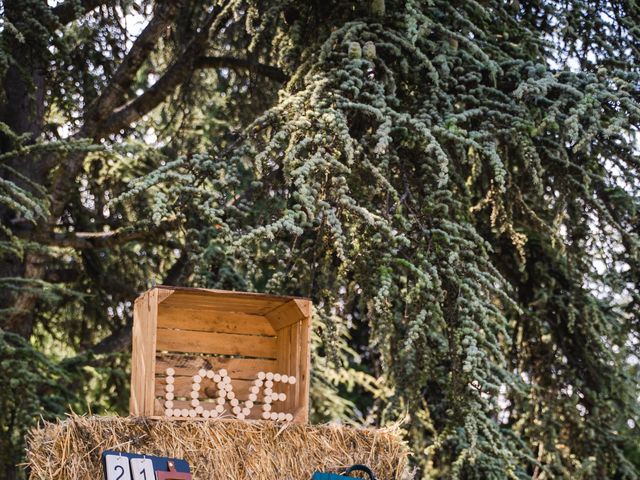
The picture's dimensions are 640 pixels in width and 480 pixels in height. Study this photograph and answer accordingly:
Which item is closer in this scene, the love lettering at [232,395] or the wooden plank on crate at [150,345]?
the wooden plank on crate at [150,345]

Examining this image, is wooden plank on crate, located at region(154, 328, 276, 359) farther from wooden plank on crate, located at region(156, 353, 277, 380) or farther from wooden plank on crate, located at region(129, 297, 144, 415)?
wooden plank on crate, located at region(129, 297, 144, 415)

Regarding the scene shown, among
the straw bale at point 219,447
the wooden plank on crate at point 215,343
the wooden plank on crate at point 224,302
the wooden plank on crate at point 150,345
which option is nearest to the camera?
the straw bale at point 219,447

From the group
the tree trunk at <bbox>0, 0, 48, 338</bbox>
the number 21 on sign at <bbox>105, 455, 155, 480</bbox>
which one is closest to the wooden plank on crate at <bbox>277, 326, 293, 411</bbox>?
the number 21 on sign at <bbox>105, 455, 155, 480</bbox>

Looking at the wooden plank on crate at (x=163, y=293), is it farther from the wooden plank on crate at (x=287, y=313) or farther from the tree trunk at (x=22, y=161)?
the tree trunk at (x=22, y=161)

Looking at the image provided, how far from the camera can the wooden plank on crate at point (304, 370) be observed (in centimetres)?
420

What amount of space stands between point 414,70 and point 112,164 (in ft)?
10.4

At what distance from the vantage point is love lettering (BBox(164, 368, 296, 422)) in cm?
419

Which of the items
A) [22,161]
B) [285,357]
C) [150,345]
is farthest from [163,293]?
[22,161]

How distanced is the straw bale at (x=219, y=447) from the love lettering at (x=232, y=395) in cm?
14

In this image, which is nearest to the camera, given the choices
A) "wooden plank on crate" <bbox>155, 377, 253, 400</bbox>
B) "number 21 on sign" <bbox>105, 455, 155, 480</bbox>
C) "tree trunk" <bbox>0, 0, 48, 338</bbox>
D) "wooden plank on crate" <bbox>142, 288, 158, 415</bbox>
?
"number 21 on sign" <bbox>105, 455, 155, 480</bbox>

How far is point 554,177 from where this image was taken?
5.26m

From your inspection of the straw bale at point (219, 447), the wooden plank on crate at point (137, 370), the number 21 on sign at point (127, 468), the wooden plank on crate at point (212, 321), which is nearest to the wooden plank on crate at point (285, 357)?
the wooden plank on crate at point (212, 321)

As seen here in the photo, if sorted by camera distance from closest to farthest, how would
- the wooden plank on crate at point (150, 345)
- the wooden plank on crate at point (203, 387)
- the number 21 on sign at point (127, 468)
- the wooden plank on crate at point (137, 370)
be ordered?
the number 21 on sign at point (127, 468)
the wooden plank on crate at point (150, 345)
the wooden plank on crate at point (137, 370)
the wooden plank on crate at point (203, 387)

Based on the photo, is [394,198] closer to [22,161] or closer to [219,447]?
[219,447]
